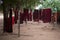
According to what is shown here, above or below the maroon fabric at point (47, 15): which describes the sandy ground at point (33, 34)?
below

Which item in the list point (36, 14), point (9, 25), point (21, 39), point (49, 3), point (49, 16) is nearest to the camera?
point (21, 39)

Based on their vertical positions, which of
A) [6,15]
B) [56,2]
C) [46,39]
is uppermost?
[56,2]

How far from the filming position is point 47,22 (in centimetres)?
2994

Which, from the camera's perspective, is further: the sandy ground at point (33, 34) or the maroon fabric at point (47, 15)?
the maroon fabric at point (47, 15)

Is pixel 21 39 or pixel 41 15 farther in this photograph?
pixel 41 15

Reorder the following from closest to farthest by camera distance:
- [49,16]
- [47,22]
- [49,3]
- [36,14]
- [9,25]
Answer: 1. [9,25]
2. [49,16]
3. [47,22]
4. [36,14]
5. [49,3]

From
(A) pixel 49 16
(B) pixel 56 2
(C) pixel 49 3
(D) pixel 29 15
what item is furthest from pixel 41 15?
(C) pixel 49 3

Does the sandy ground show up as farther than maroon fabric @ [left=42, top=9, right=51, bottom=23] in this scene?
No

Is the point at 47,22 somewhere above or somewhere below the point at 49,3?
below

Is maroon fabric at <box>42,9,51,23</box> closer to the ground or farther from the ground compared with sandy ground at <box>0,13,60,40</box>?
farther from the ground

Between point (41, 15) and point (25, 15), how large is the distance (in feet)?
7.78

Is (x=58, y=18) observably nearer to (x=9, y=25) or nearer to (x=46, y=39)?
(x=9, y=25)

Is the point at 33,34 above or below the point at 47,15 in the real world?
below

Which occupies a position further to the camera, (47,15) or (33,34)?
(47,15)
